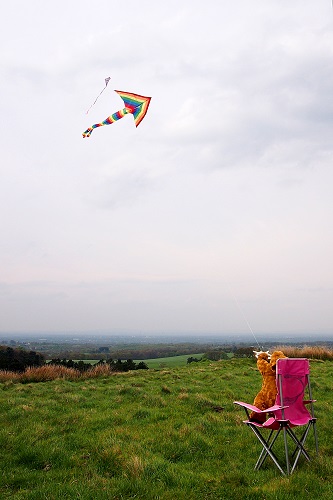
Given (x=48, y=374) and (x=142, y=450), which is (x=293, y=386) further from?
(x=48, y=374)

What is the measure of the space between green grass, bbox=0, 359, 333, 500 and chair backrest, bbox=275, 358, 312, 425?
0.71 metres

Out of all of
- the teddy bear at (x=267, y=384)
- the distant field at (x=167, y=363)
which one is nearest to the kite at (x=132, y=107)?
the teddy bear at (x=267, y=384)

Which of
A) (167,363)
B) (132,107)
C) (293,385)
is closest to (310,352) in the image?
(167,363)

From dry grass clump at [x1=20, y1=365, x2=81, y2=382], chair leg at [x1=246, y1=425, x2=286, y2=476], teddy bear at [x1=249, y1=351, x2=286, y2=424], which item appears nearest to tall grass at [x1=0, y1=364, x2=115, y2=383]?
dry grass clump at [x1=20, y1=365, x2=81, y2=382]

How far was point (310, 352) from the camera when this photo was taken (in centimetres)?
2278

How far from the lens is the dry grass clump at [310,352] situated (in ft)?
72.7

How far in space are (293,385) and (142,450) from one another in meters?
2.75

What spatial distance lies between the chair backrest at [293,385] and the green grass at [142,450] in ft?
2.31

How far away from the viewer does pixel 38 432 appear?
7.47 metres

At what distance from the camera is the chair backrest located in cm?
564

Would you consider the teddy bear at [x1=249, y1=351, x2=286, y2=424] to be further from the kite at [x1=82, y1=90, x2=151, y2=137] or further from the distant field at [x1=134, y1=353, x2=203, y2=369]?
the distant field at [x1=134, y1=353, x2=203, y2=369]

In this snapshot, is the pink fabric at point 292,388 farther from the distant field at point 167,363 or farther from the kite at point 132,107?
the distant field at point 167,363

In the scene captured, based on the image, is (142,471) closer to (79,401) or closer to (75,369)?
(79,401)

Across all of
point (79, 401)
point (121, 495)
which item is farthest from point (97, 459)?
point (79, 401)
